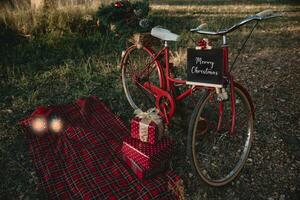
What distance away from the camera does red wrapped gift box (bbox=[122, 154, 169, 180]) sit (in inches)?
129

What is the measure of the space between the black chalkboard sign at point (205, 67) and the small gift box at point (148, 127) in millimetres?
645

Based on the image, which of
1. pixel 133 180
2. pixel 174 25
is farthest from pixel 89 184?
pixel 174 25

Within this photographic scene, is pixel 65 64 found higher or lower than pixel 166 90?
lower

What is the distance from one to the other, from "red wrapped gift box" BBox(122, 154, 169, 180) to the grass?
281 mm

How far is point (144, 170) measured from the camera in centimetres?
326

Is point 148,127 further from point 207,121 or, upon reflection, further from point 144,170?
point 207,121

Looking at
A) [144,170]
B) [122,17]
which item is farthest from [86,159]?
[122,17]

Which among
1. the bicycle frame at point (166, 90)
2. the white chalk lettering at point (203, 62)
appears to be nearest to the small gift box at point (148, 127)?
the bicycle frame at point (166, 90)

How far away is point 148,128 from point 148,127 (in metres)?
0.01

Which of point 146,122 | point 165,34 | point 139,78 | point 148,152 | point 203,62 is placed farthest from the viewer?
point 139,78

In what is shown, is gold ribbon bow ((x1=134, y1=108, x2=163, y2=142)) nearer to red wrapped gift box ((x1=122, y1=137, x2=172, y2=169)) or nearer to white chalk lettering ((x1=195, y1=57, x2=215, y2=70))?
red wrapped gift box ((x1=122, y1=137, x2=172, y2=169))

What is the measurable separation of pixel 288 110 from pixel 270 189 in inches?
71.0

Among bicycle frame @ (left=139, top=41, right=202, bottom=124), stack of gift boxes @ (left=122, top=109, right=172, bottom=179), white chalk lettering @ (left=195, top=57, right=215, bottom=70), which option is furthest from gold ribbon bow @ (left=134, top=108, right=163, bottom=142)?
white chalk lettering @ (left=195, top=57, right=215, bottom=70)

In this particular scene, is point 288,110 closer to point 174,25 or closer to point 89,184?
point 89,184
